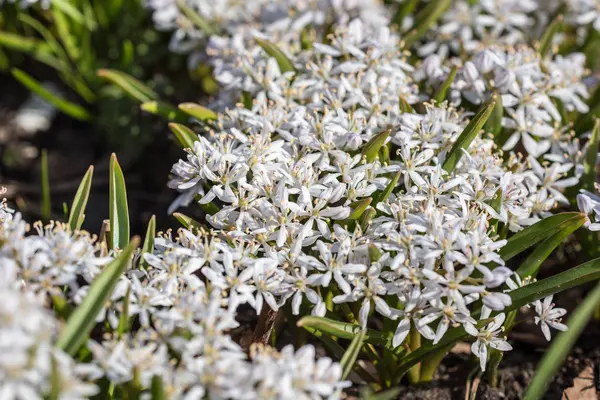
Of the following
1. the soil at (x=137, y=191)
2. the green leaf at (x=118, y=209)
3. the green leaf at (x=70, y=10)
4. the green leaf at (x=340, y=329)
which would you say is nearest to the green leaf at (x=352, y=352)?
the green leaf at (x=340, y=329)

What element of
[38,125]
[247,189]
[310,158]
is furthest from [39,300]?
[38,125]

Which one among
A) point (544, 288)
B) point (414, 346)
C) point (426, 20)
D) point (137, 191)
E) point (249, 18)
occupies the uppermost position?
point (249, 18)

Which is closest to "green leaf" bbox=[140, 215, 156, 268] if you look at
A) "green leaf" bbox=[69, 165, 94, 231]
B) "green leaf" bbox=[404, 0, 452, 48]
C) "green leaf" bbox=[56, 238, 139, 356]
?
"green leaf" bbox=[69, 165, 94, 231]

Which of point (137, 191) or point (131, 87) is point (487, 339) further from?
point (137, 191)

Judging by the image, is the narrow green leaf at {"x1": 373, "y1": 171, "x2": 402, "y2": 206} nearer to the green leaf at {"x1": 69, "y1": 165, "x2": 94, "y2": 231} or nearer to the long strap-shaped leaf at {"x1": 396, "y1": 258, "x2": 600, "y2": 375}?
the long strap-shaped leaf at {"x1": 396, "y1": 258, "x2": 600, "y2": 375}

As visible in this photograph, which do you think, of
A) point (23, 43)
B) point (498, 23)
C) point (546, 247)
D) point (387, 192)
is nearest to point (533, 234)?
point (546, 247)

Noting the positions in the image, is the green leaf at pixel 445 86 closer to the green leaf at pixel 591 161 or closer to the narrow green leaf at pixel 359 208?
the green leaf at pixel 591 161
